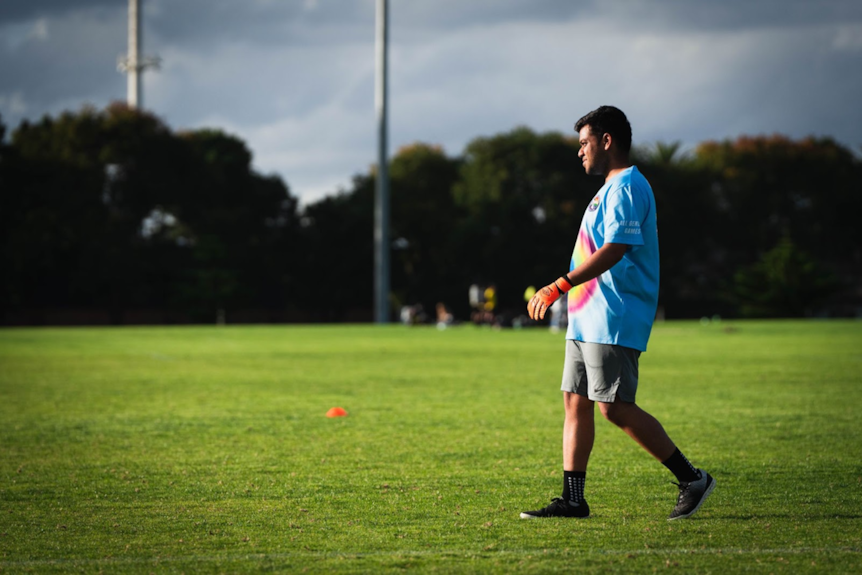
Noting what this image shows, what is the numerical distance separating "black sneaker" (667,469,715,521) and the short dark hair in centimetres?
176

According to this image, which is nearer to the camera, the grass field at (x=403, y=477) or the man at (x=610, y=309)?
the grass field at (x=403, y=477)

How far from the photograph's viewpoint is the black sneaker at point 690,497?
5293mm

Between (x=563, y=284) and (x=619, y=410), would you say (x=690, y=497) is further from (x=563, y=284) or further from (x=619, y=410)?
(x=563, y=284)

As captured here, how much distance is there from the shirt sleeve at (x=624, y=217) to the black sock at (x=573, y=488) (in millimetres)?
1237

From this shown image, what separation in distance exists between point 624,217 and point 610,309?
0.46 meters

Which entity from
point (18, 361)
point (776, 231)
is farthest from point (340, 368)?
point (776, 231)

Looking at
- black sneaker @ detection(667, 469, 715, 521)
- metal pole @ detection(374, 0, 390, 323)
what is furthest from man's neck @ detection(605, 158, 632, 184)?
metal pole @ detection(374, 0, 390, 323)

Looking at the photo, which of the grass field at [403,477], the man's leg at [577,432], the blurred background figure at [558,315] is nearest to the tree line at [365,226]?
the blurred background figure at [558,315]

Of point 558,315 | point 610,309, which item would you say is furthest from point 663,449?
point 558,315

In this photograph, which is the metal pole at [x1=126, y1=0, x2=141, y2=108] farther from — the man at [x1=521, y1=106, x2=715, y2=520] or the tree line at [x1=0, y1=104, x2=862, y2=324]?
the man at [x1=521, y1=106, x2=715, y2=520]

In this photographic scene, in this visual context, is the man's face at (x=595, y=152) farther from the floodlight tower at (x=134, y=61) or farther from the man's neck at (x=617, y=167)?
the floodlight tower at (x=134, y=61)

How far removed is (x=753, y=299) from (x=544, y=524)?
6018 cm

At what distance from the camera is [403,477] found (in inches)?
260

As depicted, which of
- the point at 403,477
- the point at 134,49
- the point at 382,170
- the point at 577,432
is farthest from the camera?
the point at 134,49
